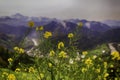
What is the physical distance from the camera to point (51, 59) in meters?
2.26

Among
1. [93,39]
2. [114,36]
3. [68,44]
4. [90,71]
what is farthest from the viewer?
[114,36]

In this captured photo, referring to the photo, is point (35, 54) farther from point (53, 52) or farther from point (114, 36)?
point (114, 36)

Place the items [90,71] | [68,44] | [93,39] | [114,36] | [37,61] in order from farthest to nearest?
1. [114,36]
2. [93,39]
3. [90,71]
4. [68,44]
5. [37,61]

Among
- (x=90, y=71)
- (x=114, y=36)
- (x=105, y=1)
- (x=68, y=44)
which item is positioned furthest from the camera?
(x=114, y=36)

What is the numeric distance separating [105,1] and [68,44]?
247 inches

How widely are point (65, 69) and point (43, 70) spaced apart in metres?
0.32

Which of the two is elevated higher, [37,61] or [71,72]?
[37,61]

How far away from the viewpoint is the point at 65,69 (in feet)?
8.04

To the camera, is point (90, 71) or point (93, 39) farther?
point (93, 39)

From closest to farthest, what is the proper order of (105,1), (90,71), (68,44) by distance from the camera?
(68,44)
(90,71)
(105,1)

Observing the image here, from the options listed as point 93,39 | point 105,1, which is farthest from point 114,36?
point 105,1

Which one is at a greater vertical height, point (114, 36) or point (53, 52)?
point (53, 52)

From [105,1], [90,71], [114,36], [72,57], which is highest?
[72,57]

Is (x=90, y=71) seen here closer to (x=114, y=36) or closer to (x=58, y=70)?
(x=58, y=70)
